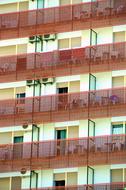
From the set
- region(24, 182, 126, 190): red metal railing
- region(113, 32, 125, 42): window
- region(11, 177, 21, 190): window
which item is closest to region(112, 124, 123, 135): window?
region(24, 182, 126, 190): red metal railing

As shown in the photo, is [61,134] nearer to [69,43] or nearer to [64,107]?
[64,107]

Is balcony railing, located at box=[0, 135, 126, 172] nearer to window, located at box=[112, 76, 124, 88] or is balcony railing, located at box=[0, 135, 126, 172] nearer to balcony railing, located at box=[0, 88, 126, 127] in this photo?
balcony railing, located at box=[0, 88, 126, 127]

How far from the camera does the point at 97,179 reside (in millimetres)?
66438

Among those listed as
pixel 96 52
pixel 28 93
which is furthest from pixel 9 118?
pixel 96 52

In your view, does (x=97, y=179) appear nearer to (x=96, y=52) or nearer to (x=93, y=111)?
(x=93, y=111)

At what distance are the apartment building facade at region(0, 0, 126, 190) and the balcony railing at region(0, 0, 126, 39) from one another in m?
0.06

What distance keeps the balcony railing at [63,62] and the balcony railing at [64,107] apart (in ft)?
5.59

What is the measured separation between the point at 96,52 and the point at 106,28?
207 cm

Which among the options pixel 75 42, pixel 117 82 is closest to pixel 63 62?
pixel 75 42

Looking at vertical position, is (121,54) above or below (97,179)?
above

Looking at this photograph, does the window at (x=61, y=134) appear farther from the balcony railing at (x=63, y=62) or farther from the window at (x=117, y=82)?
the window at (x=117, y=82)

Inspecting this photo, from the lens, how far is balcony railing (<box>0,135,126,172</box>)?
2586 inches

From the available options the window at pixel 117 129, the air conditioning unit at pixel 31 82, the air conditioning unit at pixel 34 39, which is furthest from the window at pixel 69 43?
the window at pixel 117 129

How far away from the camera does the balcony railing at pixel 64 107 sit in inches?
2643
